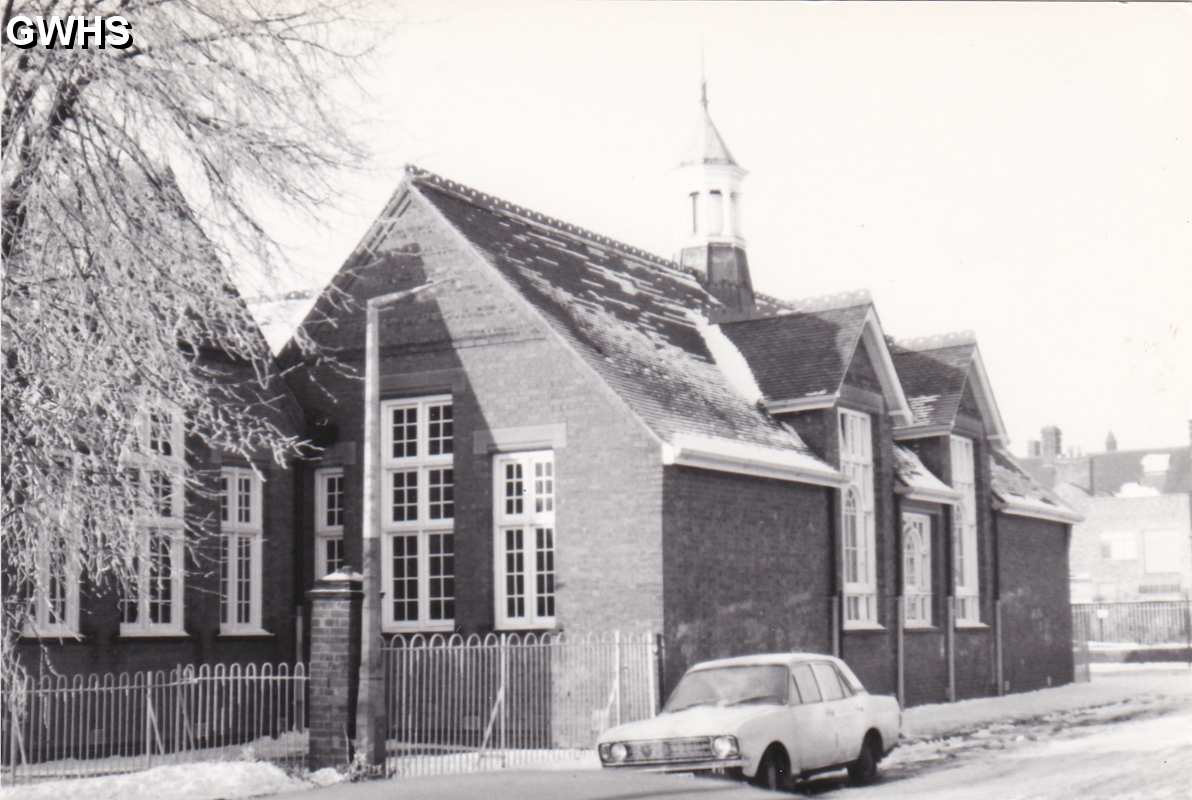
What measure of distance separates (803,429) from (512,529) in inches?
199

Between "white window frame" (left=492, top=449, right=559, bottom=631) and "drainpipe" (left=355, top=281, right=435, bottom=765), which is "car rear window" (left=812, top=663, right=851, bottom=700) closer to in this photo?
"drainpipe" (left=355, top=281, right=435, bottom=765)

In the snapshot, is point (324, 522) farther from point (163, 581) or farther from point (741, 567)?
point (741, 567)

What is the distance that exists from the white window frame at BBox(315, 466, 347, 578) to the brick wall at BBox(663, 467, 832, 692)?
17.7 feet

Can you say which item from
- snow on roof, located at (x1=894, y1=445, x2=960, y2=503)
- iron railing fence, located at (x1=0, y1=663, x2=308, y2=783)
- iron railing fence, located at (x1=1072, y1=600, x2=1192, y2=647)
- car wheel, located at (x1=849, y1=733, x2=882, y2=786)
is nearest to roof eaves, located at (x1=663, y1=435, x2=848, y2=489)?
snow on roof, located at (x1=894, y1=445, x2=960, y2=503)

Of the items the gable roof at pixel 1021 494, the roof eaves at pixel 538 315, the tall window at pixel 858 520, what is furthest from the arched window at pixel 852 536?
the gable roof at pixel 1021 494

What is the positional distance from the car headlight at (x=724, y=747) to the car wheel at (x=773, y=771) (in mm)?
331

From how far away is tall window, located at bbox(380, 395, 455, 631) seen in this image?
72.4 feet

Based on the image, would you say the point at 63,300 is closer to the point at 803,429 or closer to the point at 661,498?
the point at 661,498

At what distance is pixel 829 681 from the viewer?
16.2 m

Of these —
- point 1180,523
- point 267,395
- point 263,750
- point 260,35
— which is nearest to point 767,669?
point 263,750

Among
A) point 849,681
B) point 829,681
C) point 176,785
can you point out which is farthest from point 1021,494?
point 176,785

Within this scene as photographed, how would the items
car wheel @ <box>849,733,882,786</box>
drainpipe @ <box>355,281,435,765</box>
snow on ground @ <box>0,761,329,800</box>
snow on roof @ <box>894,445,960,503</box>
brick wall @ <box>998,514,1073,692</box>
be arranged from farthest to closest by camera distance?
brick wall @ <box>998,514,1073,692</box>, snow on roof @ <box>894,445,960,503</box>, drainpipe @ <box>355,281,435,765</box>, car wheel @ <box>849,733,882,786</box>, snow on ground @ <box>0,761,329,800</box>

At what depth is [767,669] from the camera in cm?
1577

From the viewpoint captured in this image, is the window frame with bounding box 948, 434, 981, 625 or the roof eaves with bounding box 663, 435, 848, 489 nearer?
the roof eaves with bounding box 663, 435, 848, 489
